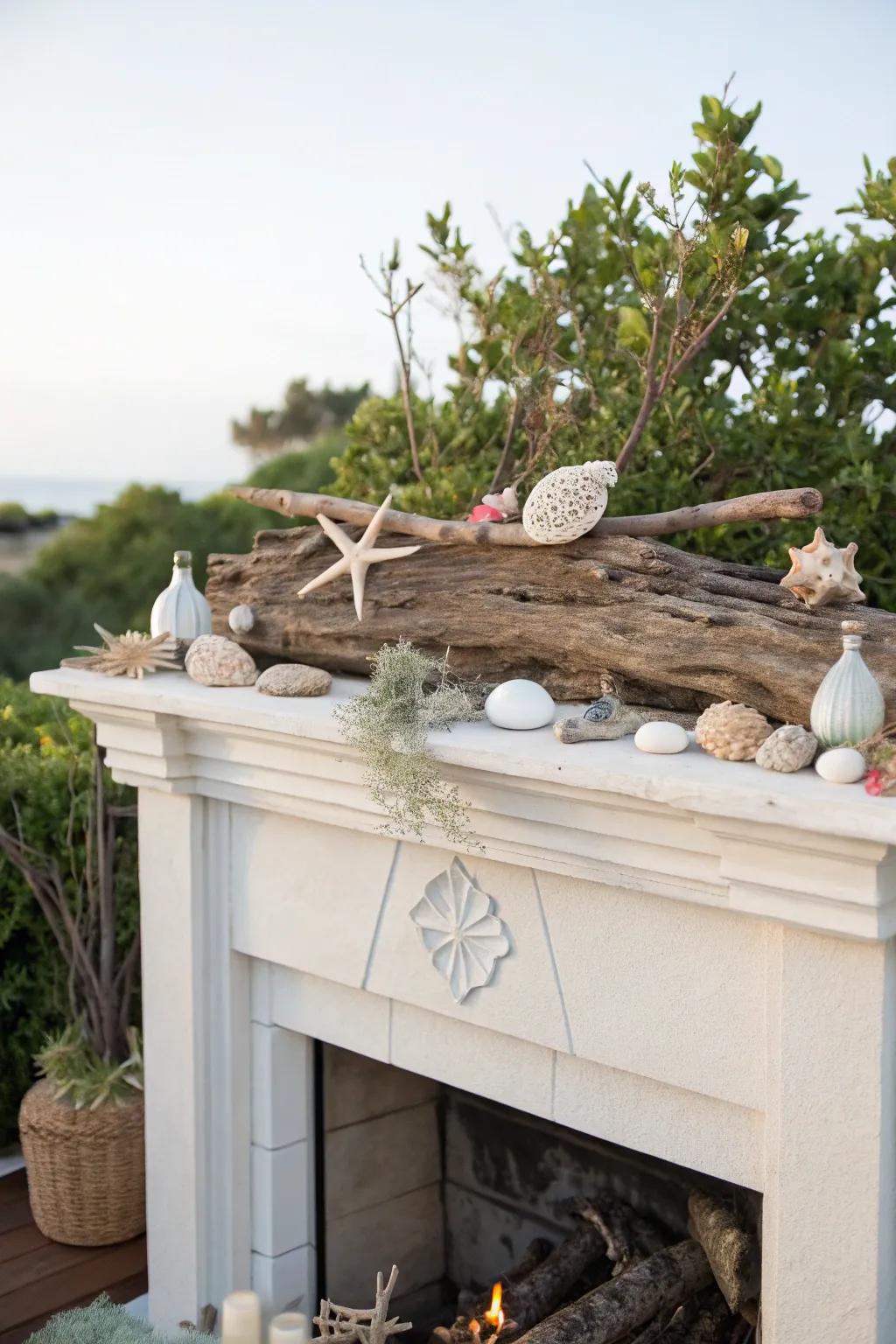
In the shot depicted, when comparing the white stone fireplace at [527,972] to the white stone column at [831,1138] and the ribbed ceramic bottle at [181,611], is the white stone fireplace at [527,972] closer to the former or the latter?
A: the white stone column at [831,1138]

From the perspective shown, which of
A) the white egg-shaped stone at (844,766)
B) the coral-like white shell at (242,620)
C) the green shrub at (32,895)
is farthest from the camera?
the green shrub at (32,895)

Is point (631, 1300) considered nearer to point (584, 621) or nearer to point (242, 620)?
point (584, 621)

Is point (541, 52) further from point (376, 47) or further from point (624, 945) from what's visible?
point (624, 945)

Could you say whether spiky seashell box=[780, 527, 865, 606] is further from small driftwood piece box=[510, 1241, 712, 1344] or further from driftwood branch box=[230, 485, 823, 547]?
small driftwood piece box=[510, 1241, 712, 1344]

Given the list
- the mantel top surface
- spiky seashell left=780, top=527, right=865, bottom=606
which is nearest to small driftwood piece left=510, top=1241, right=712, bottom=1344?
the mantel top surface

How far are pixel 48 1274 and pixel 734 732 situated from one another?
238 centimetres

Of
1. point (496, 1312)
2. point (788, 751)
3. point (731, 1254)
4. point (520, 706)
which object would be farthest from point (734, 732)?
point (496, 1312)

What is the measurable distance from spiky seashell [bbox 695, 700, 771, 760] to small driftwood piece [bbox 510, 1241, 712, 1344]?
1112 millimetres

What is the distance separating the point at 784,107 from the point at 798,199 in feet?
2.43

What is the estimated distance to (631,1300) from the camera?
7.26 feet

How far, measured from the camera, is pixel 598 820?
180 centimetres

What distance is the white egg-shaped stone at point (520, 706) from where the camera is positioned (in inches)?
76.8

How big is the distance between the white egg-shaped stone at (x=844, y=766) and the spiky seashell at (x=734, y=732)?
5.6 inches

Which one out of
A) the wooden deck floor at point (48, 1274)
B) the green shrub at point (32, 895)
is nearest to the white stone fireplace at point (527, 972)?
the wooden deck floor at point (48, 1274)
